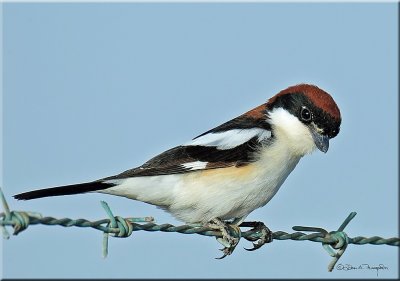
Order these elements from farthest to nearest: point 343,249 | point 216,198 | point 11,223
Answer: point 216,198
point 343,249
point 11,223

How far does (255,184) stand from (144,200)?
827 mm

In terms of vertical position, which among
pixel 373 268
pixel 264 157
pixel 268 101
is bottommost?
pixel 373 268

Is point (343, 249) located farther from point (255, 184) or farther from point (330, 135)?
point (330, 135)

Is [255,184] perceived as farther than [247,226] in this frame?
No

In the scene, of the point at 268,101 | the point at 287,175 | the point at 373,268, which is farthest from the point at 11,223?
the point at 268,101

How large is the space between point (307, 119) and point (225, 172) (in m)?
0.88


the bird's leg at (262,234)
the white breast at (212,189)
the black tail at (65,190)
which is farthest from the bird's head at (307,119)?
the black tail at (65,190)

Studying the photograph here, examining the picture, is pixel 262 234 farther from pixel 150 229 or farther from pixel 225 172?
pixel 150 229

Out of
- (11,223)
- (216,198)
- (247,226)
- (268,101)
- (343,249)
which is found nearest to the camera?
(11,223)

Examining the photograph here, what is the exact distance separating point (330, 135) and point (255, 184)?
0.82m

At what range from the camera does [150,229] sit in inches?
152

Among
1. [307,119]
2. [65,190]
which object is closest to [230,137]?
[307,119]

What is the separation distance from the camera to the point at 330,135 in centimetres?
565

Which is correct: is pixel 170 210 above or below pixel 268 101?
below
